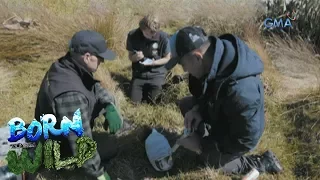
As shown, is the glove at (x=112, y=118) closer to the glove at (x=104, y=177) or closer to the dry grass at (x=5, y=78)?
the glove at (x=104, y=177)

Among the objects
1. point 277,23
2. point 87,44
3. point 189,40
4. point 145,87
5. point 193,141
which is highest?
point 189,40

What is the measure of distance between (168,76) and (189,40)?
2.06 m

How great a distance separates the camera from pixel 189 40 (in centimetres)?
250

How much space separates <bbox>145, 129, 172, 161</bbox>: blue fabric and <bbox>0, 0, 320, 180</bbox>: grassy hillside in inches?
6.5

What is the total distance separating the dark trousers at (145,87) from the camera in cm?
433

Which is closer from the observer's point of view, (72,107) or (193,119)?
(72,107)

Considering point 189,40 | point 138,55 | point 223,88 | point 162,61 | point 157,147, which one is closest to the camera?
point 189,40

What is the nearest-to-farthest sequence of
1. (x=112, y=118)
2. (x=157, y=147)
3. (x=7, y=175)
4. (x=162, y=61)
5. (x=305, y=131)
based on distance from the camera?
(x=7, y=175), (x=112, y=118), (x=157, y=147), (x=305, y=131), (x=162, y=61)

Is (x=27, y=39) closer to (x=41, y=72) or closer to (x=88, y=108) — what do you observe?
(x=41, y=72)

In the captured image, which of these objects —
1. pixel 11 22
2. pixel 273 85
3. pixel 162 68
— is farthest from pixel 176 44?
pixel 11 22

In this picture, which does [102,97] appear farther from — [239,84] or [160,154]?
[239,84]

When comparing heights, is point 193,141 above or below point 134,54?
below

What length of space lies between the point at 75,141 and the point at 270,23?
3628 millimetres

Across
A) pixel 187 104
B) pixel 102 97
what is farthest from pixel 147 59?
pixel 102 97
